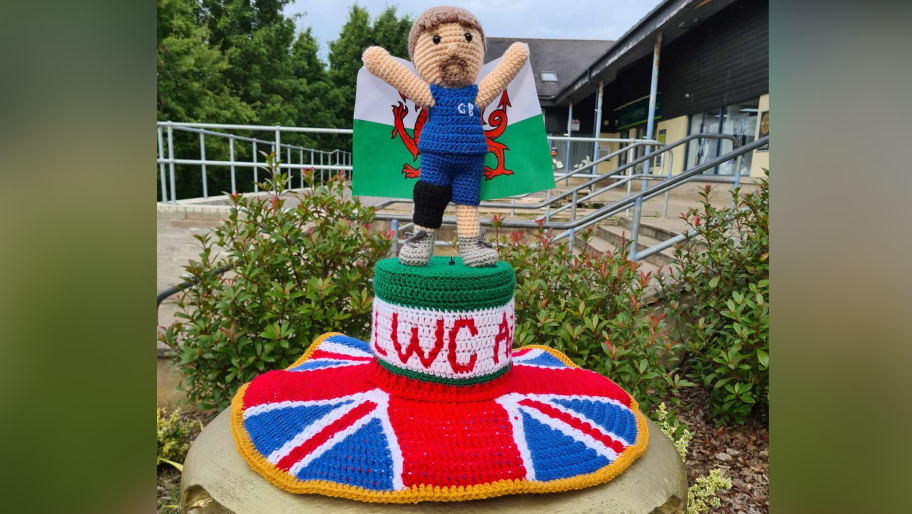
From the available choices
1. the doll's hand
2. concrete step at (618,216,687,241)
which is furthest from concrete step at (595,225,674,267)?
the doll's hand

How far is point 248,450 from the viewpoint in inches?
42.3

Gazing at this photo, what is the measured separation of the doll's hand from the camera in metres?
1.23

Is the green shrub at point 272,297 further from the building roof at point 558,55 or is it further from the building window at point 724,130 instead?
the building roof at point 558,55

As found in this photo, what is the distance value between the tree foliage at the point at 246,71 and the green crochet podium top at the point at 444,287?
781cm

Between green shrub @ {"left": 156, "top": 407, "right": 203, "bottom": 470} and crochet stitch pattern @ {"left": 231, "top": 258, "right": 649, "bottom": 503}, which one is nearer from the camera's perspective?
crochet stitch pattern @ {"left": 231, "top": 258, "right": 649, "bottom": 503}

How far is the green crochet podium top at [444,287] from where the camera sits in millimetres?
1143

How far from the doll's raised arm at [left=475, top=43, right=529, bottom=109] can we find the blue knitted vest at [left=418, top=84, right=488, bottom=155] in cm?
2

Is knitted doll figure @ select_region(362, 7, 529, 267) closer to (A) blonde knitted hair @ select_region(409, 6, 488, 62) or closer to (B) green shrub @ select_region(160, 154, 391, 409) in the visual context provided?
(A) blonde knitted hair @ select_region(409, 6, 488, 62)

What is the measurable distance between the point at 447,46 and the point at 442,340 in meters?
0.71

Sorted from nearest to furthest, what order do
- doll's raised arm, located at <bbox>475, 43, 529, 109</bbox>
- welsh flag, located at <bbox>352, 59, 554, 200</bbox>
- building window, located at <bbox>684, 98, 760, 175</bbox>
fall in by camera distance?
1. doll's raised arm, located at <bbox>475, 43, 529, 109</bbox>
2. welsh flag, located at <bbox>352, 59, 554, 200</bbox>
3. building window, located at <bbox>684, 98, 760, 175</bbox>

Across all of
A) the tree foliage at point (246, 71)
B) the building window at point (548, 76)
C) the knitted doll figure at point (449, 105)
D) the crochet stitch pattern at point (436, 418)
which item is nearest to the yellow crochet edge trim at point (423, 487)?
the crochet stitch pattern at point (436, 418)

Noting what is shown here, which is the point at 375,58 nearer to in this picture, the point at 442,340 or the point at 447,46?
the point at 447,46
